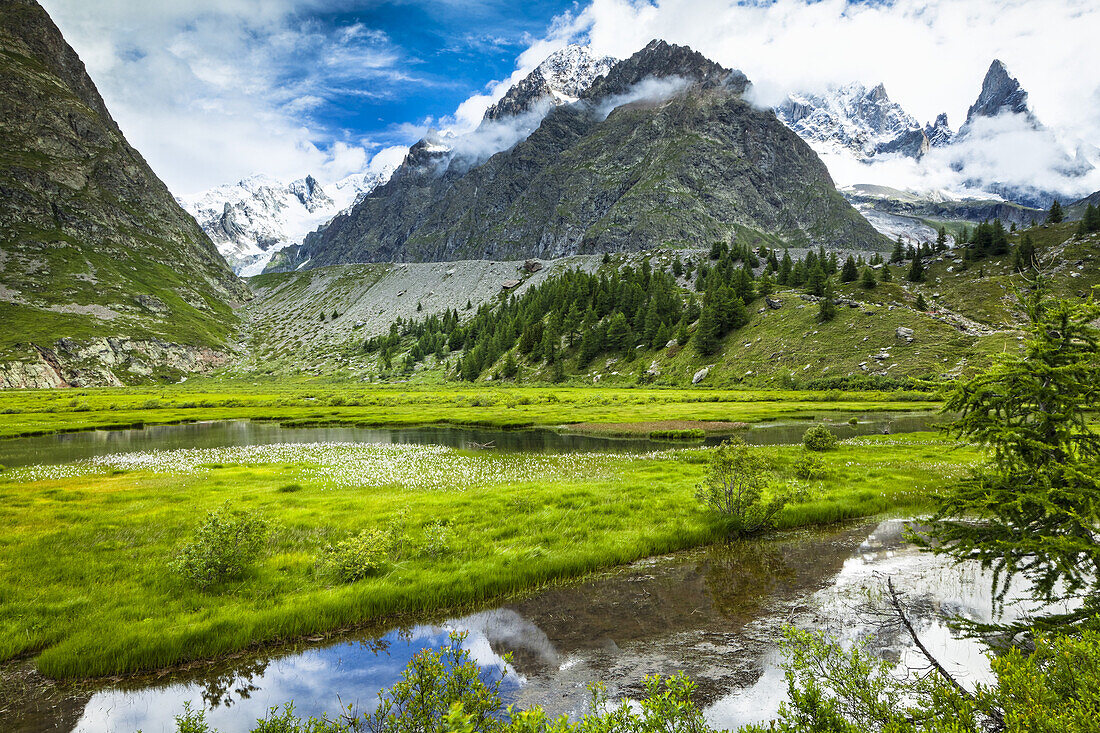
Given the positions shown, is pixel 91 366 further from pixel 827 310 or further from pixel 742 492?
pixel 827 310

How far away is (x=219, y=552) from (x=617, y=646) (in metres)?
12.4

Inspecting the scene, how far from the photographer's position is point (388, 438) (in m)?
55.9

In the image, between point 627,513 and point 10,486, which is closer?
point 627,513

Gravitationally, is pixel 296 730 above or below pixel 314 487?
above

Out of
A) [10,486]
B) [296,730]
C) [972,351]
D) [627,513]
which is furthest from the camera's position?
[972,351]

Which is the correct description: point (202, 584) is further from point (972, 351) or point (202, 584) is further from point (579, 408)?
point (972, 351)

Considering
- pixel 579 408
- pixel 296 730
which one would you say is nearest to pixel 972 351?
pixel 579 408

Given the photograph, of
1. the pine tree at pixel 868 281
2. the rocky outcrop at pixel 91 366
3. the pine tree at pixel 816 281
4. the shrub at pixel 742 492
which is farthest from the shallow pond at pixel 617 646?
the rocky outcrop at pixel 91 366

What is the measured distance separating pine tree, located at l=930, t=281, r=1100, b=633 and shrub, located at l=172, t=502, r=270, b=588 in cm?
1857

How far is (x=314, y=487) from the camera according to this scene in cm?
2881

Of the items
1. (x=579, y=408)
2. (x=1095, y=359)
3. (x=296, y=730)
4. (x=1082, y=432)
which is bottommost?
(x=579, y=408)

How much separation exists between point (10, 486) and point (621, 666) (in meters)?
37.8

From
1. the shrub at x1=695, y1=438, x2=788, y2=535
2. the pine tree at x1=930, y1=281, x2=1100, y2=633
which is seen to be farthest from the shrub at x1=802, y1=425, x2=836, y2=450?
the pine tree at x1=930, y1=281, x2=1100, y2=633

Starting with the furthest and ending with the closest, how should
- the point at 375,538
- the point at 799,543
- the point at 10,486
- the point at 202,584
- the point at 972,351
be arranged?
1. the point at 972,351
2. the point at 10,486
3. the point at 799,543
4. the point at 375,538
5. the point at 202,584
